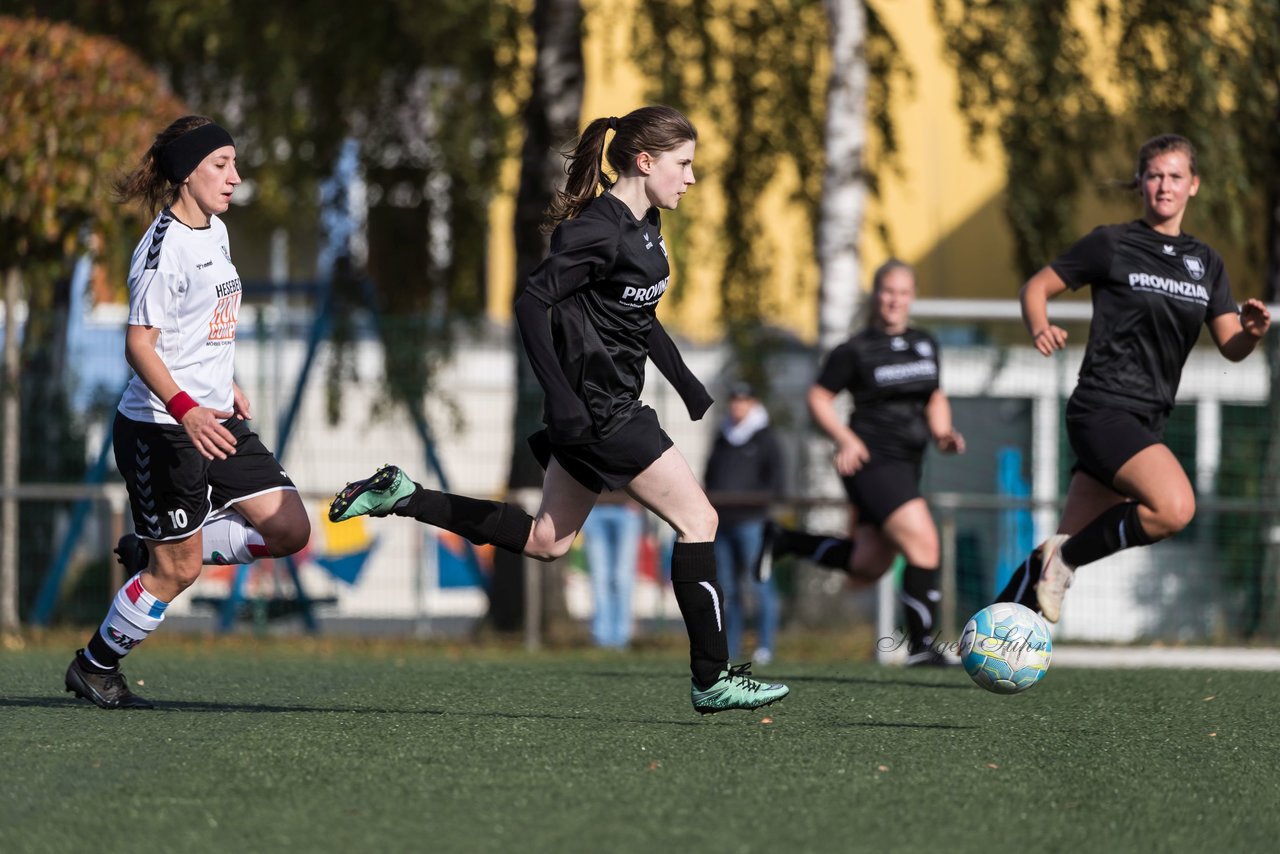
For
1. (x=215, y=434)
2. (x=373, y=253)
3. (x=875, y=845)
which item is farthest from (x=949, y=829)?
(x=373, y=253)

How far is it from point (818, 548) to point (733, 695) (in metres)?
3.51

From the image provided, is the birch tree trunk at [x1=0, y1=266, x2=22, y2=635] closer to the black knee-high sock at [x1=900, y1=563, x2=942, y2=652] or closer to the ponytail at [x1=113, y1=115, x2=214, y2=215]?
the black knee-high sock at [x1=900, y1=563, x2=942, y2=652]

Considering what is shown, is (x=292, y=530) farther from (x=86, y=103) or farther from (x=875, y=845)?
(x=86, y=103)

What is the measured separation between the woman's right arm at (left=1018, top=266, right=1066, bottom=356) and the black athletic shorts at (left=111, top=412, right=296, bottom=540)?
119 inches

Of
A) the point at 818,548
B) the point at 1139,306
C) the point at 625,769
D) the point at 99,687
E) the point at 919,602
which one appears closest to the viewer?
the point at 625,769

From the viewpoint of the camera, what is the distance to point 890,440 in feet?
29.3

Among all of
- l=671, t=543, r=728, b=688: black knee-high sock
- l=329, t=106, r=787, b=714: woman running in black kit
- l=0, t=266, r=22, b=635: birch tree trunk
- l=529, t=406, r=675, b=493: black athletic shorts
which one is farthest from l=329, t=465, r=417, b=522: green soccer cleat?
l=0, t=266, r=22, b=635: birch tree trunk

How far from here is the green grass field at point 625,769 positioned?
4105 millimetres

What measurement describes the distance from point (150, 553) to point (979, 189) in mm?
15601

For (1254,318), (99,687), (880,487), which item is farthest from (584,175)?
(880,487)

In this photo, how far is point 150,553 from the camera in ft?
19.9

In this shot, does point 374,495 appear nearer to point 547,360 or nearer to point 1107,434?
point 547,360

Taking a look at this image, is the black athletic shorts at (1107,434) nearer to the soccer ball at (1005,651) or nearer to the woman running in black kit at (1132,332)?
the woman running in black kit at (1132,332)

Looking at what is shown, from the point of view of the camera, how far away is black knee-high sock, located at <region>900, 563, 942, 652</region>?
8810mm
